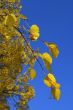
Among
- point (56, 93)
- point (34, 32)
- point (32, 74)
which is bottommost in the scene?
point (56, 93)

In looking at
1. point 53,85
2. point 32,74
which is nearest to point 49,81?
point 53,85

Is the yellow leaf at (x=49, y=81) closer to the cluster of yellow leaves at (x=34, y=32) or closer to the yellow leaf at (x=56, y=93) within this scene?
the yellow leaf at (x=56, y=93)

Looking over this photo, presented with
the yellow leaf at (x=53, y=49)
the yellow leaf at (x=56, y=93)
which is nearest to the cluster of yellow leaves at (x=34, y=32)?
the yellow leaf at (x=53, y=49)

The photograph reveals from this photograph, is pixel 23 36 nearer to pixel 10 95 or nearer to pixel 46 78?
pixel 46 78

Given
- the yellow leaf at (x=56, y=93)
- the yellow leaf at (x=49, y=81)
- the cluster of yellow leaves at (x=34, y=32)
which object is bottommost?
the yellow leaf at (x=56, y=93)

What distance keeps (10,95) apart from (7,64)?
138cm

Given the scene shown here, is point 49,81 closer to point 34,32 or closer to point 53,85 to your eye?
point 53,85

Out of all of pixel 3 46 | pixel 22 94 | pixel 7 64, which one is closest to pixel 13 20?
pixel 3 46

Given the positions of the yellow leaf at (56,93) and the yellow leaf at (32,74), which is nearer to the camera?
the yellow leaf at (56,93)

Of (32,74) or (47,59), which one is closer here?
(47,59)

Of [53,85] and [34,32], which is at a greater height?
[34,32]

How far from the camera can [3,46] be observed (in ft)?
36.3

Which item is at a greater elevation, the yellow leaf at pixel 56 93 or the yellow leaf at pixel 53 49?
the yellow leaf at pixel 53 49

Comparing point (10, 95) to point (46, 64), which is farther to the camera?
point (10, 95)
